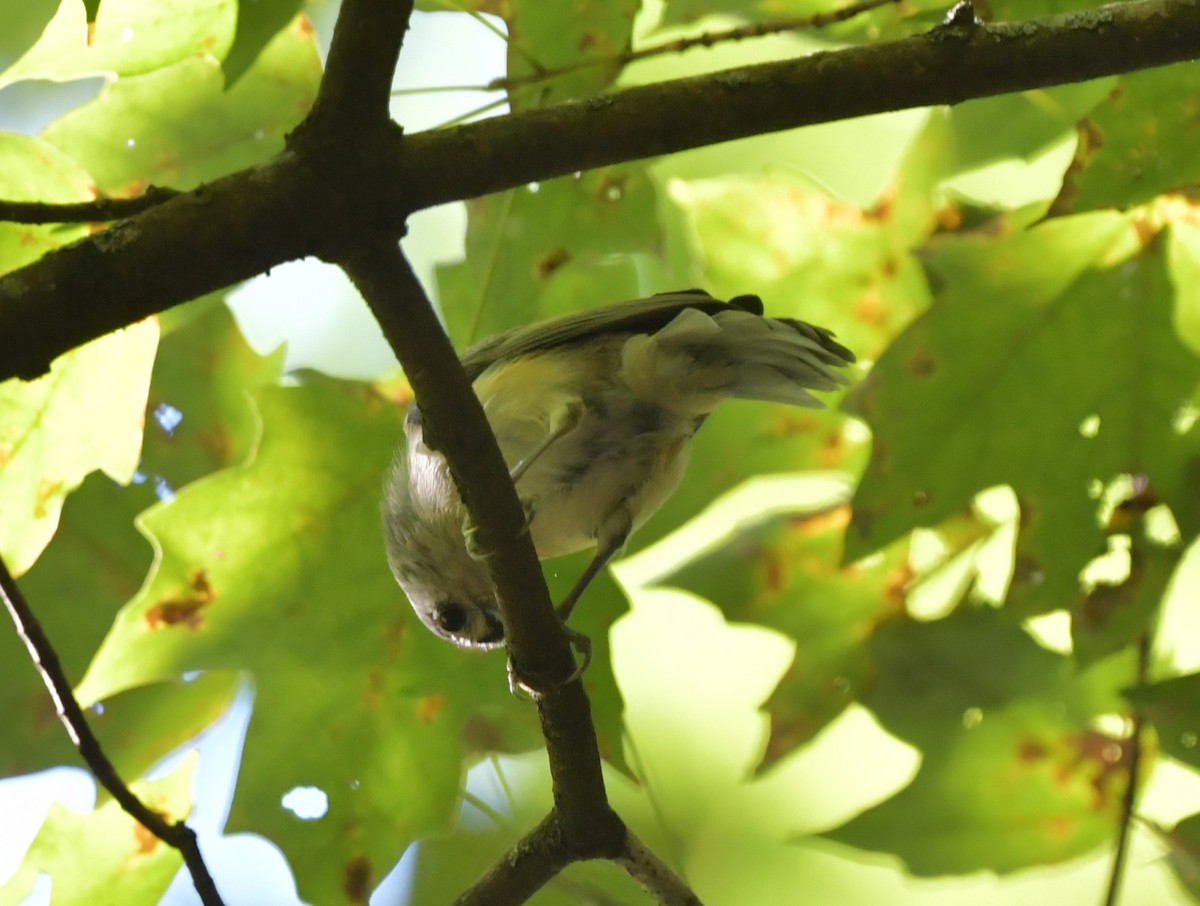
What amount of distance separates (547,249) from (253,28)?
0.93m

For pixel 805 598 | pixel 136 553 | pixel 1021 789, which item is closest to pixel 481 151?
pixel 805 598

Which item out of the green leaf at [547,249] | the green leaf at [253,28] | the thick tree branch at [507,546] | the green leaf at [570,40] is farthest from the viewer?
the green leaf at [547,249]

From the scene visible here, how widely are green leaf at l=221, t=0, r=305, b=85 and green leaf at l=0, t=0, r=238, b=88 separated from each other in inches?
2.7

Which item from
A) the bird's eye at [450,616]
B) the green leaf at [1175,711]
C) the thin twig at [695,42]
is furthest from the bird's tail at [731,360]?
the green leaf at [1175,711]

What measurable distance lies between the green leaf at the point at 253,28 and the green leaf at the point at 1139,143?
1416 mm

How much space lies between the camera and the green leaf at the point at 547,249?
9.25ft

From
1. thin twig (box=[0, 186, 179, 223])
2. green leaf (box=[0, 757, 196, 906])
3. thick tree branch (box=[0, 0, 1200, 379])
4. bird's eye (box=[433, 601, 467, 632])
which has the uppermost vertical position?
thin twig (box=[0, 186, 179, 223])

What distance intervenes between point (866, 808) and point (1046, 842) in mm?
487

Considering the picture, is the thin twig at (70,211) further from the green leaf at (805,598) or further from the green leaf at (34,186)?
the green leaf at (805,598)

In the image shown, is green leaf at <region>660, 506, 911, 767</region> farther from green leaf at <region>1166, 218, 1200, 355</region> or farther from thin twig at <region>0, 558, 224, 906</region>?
thin twig at <region>0, 558, 224, 906</region>

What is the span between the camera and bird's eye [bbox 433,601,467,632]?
2.80 m

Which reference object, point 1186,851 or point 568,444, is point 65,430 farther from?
point 1186,851

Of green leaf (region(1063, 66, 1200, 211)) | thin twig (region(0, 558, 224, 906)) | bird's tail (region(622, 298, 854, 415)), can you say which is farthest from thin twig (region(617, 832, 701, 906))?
green leaf (region(1063, 66, 1200, 211))

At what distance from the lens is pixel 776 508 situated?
3174 millimetres
